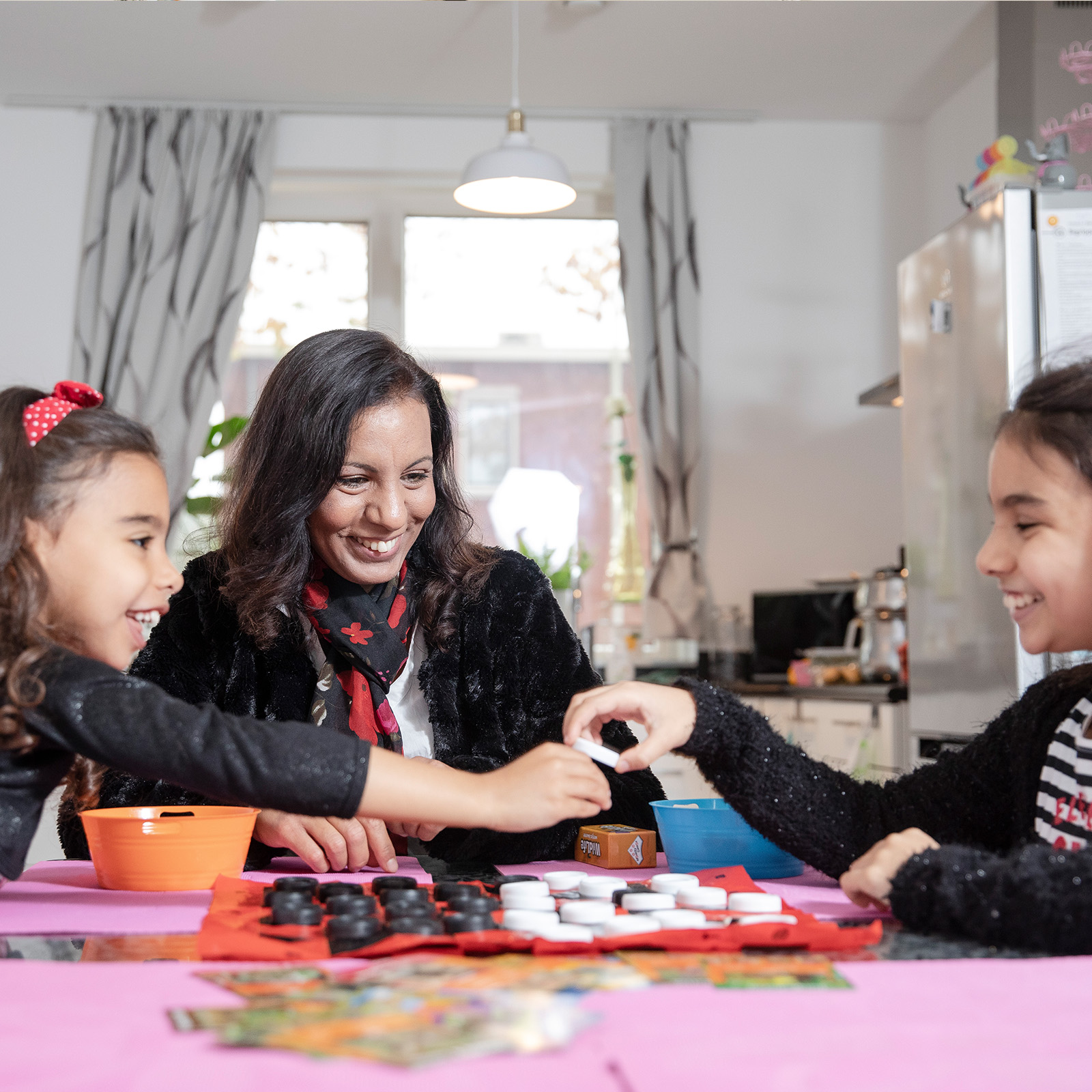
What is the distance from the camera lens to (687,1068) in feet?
1.89

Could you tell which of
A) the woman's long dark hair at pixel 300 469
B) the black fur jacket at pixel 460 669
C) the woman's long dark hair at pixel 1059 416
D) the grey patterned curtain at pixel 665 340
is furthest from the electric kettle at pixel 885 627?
the woman's long dark hair at pixel 1059 416

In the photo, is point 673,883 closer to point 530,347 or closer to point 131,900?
point 131,900

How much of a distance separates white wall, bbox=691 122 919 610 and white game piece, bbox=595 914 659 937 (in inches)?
155

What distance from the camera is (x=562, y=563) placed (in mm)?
4613

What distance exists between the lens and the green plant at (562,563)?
13.7 feet

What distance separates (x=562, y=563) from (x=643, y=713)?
3.43 meters

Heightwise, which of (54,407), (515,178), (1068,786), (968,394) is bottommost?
(1068,786)

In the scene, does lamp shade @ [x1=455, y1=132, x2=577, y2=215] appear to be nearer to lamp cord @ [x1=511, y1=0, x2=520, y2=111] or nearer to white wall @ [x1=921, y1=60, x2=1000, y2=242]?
lamp cord @ [x1=511, y1=0, x2=520, y2=111]

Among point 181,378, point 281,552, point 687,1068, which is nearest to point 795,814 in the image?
point 687,1068

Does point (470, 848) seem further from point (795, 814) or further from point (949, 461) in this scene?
point (949, 461)

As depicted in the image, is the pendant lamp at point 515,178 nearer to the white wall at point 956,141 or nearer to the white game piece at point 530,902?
the white wall at point 956,141

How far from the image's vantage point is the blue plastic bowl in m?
1.24

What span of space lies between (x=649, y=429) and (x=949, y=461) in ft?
5.91

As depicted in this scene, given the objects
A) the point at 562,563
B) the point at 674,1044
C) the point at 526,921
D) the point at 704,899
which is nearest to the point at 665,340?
the point at 562,563
